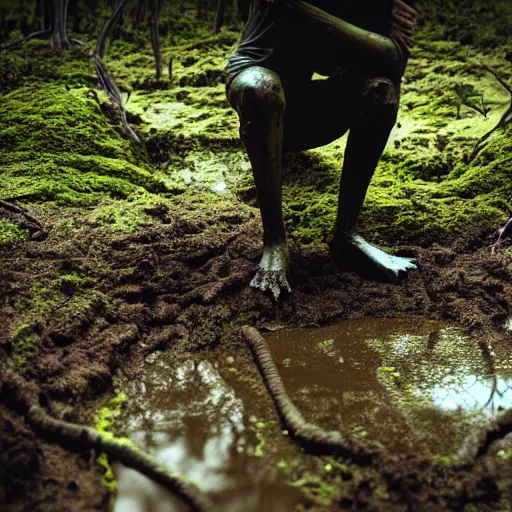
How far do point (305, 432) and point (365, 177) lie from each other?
157cm

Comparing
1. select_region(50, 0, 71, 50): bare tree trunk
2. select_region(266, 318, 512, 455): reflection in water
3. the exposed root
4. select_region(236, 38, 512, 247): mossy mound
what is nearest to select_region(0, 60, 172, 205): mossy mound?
the exposed root

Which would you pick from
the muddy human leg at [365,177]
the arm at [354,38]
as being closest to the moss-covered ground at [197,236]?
the muddy human leg at [365,177]

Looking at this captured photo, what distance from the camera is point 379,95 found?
2430mm

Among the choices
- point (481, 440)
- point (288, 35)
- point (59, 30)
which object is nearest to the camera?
point (481, 440)

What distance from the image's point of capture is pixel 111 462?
1412mm

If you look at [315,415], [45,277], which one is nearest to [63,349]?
[45,277]

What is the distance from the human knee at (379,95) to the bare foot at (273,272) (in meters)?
0.80

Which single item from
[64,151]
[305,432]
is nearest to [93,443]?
[305,432]

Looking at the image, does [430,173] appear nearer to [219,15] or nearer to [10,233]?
[10,233]

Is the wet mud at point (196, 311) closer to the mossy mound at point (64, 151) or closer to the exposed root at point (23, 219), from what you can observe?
the exposed root at point (23, 219)

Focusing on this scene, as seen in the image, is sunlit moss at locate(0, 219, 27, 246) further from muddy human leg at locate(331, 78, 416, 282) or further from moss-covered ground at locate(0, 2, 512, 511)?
muddy human leg at locate(331, 78, 416, 282)

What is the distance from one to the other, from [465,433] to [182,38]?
5.64m

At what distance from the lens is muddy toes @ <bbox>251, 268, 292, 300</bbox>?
91.4 inches

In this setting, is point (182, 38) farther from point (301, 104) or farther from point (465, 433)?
point (465, 433)
